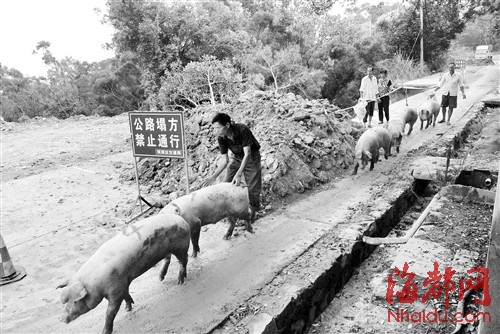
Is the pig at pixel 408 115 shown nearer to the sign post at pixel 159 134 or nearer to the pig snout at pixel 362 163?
the pig snout at pixel 362 163

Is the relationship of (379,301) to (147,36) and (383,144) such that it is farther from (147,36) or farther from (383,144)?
(147,36)

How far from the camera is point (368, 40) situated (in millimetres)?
23578

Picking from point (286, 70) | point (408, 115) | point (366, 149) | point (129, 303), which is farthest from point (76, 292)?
point (286, 70)

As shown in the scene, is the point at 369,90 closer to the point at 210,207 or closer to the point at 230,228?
the point at 230,228

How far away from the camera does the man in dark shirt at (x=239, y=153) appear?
16.4 ft

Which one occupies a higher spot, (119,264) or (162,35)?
(162,35)

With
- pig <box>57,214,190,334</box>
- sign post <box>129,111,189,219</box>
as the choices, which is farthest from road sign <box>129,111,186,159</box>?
pig <box>57,214,190,334</box>

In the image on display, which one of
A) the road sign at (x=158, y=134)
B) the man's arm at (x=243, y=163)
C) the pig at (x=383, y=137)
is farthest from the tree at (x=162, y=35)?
the man's arm at (x=243, y=163)

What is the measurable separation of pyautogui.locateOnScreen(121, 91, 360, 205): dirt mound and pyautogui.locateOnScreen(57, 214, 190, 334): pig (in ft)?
8.82

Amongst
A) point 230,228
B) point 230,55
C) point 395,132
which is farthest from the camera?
point 230,55

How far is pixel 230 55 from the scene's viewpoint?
16234 mm

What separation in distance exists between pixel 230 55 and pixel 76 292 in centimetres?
1440

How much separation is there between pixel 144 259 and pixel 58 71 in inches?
1155

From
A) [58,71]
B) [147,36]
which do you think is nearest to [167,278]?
[147,36]
